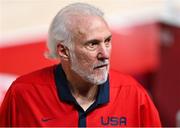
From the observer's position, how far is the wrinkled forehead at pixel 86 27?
5.14 feet

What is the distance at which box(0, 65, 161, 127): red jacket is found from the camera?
164 cm

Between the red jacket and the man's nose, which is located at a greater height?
the man's nose

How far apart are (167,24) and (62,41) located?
231 centimetres

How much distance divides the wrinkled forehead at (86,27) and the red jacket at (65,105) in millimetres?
167

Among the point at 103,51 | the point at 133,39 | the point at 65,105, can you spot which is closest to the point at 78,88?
the point at 65,105

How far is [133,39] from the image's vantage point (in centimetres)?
394

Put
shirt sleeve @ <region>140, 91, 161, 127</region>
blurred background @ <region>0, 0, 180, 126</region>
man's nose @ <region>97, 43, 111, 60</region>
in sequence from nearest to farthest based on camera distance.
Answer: man's nose @ <region>97, 43, 111, 60</region>
shirt sleeve @ <region>140, 91, 161, 127</region>
blurred background @ <region>0, 0, 180, 126</region>

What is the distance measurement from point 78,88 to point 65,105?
59 millimetres

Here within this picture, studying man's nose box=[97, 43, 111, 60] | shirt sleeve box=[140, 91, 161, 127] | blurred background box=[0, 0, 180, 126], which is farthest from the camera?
blurred background box=[0, 0, 180, 126]

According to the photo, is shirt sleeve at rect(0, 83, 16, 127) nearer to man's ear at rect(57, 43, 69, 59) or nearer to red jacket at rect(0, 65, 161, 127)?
red jacket at rect(0, 65, 161, 127)

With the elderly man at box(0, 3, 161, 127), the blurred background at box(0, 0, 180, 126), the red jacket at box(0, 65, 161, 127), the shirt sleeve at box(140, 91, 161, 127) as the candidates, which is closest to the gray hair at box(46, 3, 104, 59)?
the elderly man at box(0, 3, 161, 127)

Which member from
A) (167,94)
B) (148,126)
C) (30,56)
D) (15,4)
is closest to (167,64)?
(167,94)

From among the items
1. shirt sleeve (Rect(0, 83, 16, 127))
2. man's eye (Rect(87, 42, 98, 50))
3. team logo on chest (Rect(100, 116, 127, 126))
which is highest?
man's eye (Rect(87, 42, 98, 50))

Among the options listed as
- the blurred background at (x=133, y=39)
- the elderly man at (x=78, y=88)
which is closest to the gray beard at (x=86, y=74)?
the elderly man at (x=78, y=88)
